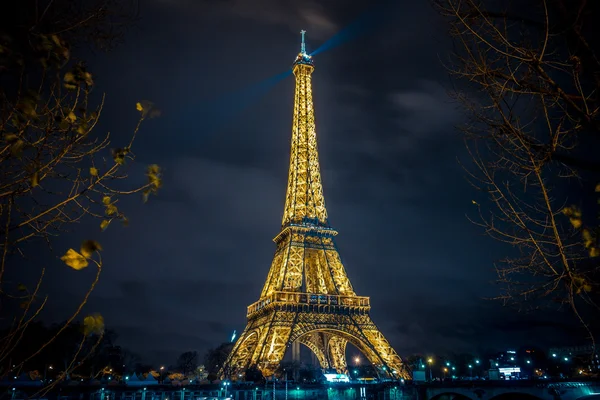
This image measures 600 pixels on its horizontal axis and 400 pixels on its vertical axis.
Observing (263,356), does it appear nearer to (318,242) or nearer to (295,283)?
(295,283)

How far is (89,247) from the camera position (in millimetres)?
3203

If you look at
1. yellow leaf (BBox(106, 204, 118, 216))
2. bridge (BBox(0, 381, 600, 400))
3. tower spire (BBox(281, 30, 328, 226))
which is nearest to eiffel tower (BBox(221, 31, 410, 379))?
tower spire (BBox(281, 30, 328, 226))

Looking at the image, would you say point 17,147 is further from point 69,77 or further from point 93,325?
point 93,325

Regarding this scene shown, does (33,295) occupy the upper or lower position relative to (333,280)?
lower

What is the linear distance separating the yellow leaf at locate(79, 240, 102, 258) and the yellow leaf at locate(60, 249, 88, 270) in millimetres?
70

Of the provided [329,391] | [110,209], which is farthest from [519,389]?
[110,209]

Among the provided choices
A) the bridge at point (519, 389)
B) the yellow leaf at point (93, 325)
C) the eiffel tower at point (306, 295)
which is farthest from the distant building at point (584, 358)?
the eiffel tower at point (306, 295)

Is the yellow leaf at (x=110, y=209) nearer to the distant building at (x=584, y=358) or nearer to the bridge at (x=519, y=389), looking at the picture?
the distant building at (x=584, y=358)

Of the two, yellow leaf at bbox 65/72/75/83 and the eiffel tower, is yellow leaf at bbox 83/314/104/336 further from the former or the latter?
the eiffel tower

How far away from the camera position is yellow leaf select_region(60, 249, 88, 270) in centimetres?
322

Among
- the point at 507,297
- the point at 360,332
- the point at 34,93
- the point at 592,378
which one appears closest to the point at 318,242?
the point at 360,332

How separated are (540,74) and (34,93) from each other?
4549 mm

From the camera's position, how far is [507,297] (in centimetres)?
603

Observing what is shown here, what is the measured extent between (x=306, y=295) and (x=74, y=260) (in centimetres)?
4538
